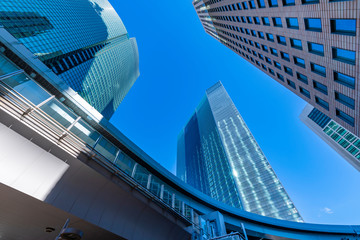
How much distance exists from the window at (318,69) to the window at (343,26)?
4.16m

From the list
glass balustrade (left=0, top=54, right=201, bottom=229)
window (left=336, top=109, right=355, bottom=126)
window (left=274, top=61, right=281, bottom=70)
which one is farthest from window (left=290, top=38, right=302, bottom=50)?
glass balustrade (left=0, top=54, right=201, bottom=229)

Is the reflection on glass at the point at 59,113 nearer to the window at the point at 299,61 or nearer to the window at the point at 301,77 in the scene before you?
the window at the point at 299,61

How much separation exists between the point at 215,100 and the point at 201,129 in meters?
29.5

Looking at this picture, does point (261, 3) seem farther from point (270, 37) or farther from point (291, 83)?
point (291, 83)

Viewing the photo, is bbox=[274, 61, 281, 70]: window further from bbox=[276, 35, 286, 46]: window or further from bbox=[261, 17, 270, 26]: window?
bbox=[261, 17, 270, 26]: window

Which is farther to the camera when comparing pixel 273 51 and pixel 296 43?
pixel 273 51

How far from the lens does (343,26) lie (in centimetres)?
1415

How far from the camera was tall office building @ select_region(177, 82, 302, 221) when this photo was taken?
69875 millimetres

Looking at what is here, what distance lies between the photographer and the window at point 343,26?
13289 mm

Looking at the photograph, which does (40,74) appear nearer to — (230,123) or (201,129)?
(230,123)

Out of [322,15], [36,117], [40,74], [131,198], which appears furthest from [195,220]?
[322,15]

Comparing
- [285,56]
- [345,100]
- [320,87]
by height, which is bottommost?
[345,100]

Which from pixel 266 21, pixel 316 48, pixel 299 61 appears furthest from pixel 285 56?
pixel 316 48

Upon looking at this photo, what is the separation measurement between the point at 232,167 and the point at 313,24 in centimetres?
8184
